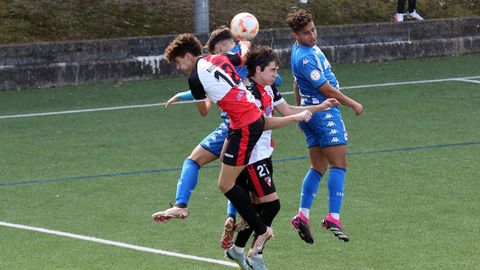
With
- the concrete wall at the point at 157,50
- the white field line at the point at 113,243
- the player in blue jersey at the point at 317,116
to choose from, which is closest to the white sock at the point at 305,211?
the player in blue jersey at the point at 317,116

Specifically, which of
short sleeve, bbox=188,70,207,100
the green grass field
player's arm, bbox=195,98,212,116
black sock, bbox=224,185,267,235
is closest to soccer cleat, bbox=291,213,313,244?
the green grass field

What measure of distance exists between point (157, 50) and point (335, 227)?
429 inches

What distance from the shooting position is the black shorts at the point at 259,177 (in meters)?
8.71

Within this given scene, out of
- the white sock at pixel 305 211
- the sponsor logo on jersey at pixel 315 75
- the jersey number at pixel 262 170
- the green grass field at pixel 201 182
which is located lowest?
the green grass field at pixel 201 182

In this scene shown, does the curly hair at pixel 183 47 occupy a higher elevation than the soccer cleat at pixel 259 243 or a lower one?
higher

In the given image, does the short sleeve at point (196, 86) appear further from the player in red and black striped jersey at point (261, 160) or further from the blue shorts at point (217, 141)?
the blue shorts at point (217, 141)

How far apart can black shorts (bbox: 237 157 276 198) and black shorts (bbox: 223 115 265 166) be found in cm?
25

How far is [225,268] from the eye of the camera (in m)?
8.80

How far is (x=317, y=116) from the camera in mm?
9555

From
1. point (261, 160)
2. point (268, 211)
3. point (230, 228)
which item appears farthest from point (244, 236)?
point (261, 160)

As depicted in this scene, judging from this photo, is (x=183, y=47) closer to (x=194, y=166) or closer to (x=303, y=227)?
(x=194, y=166)

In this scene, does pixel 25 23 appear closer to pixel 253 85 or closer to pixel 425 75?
pixel 425 75

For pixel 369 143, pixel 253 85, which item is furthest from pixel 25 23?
pixel 253 85

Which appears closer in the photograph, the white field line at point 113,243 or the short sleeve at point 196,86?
the short sleeve at point 196,86
